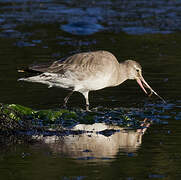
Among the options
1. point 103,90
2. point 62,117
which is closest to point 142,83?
point 103,90

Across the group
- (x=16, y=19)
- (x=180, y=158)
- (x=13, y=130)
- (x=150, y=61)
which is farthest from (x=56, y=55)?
(x=180, y=158)

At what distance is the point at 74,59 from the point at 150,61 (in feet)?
12.9

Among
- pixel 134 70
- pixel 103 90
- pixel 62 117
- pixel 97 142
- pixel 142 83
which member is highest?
pixel 134 70

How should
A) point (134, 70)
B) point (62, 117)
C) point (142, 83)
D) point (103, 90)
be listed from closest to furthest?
point (62, 117), point (134, 70), point (142, 83), point (103, 90)

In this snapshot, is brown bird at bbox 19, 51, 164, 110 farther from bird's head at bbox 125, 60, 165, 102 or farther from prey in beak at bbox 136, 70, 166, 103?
prey in beak at bbox 136, 70, 166, 103

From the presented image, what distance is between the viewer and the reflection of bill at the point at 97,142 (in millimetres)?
7051

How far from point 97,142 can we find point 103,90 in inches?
153

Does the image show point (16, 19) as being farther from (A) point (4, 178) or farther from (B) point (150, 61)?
(A) point (4, 178)

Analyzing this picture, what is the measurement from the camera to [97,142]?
24.7 ft

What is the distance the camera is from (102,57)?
998cm

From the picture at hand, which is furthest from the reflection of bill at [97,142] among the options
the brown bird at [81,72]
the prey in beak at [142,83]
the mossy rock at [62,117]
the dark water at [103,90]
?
the prey in beak at [142,83]

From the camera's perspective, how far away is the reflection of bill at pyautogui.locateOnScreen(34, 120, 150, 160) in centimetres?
705

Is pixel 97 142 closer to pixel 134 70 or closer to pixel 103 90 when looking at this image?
pixel 134 70

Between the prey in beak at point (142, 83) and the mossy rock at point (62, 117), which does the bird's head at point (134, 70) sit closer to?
the prey in beak at point (142, 83)
